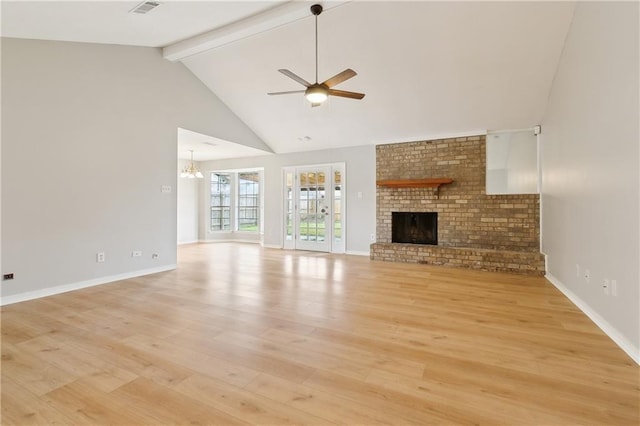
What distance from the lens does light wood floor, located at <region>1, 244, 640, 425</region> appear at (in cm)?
157

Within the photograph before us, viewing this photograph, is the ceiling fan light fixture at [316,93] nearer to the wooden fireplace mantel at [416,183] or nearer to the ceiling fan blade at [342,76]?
the ceiling fan blade at [342,76]

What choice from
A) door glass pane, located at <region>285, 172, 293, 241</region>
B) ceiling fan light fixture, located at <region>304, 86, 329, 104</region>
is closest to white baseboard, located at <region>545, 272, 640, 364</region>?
ceiling fan light fixture, located at <region>304, 86, 329, 104</region>

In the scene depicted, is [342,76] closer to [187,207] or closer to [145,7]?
[145,7]

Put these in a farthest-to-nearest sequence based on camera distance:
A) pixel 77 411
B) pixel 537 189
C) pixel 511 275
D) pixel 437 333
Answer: pixel 537 189 → pixel 511 275 → pixel 437 333 → pixel 77 411

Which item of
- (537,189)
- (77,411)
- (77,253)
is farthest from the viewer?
(537,189)

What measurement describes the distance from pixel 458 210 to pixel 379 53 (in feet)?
10.7

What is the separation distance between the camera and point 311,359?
210cm

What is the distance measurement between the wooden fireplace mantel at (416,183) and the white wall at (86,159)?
12.7 ft

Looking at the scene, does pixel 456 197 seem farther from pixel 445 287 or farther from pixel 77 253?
pixel 77 253

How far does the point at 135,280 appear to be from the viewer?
4.33m

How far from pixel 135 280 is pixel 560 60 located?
6471mm

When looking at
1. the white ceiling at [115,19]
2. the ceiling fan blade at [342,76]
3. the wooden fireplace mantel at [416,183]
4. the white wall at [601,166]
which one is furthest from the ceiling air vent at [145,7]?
the wooden fireplace mantel at [416,183]

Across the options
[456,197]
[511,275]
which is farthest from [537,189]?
[511,275]

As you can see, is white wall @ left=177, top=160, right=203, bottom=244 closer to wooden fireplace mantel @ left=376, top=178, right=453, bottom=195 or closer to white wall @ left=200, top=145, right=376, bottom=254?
white wall @ left=200, top=145, right=376, bottom=254
